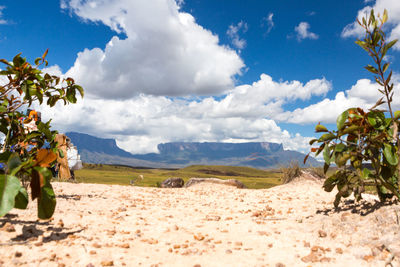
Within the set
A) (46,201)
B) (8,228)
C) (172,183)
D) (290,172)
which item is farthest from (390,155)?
(172,183)

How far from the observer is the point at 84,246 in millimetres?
3916

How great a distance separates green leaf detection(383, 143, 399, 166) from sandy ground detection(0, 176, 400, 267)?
0.85 m

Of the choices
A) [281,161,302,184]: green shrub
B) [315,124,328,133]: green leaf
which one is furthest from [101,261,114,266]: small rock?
[281,161,302,184]: green shrub

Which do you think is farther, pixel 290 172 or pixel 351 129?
pixel 290 172

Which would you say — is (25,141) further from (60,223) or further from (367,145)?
(367,145)

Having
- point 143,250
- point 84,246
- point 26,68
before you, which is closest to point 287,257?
point 143,250

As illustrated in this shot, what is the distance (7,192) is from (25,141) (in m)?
2.30

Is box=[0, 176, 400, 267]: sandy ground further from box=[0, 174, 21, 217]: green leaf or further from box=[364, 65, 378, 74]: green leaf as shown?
box=[364, 65, 378, 74]: green leaf

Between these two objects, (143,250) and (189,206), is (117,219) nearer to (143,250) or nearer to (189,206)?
(143,250)

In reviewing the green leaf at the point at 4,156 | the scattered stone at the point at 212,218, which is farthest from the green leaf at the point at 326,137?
the green leaf at the point at 4,156

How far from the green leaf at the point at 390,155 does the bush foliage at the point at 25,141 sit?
15.1ft

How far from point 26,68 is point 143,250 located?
3251 mm

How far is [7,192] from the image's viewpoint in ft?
9.26

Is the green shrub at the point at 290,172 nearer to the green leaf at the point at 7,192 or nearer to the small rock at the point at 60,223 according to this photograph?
the small rock at the point at 60,223
